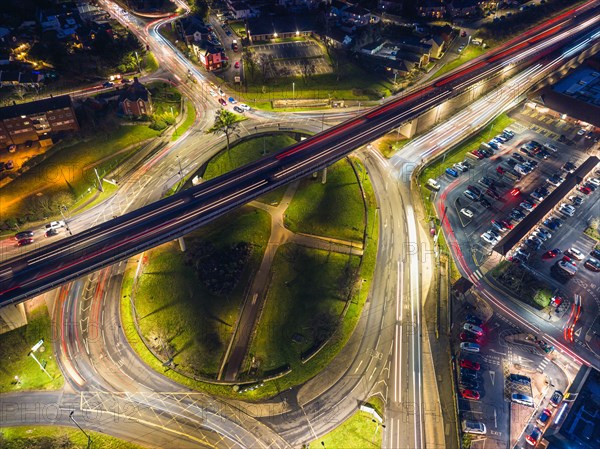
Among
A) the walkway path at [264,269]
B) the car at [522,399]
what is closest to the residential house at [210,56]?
the walkway path at [264,269]

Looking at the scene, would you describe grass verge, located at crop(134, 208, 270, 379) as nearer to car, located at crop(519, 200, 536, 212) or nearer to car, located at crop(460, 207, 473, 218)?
car, located at crop(460, 207, 473, 218)

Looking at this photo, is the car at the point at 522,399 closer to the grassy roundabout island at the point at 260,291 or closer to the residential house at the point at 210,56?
the grassy roundabout island at the point at 260,291

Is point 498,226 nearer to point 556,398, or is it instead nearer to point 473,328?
point 473,328

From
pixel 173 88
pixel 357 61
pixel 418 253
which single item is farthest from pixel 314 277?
pixel 357 61

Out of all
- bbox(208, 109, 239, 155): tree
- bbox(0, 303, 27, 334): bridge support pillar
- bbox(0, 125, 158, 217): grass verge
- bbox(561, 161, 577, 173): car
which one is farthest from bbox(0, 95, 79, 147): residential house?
bbox(561, 161, 577, 173): car

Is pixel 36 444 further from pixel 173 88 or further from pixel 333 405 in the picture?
pixel 173 88

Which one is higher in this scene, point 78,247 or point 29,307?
point 78,247
